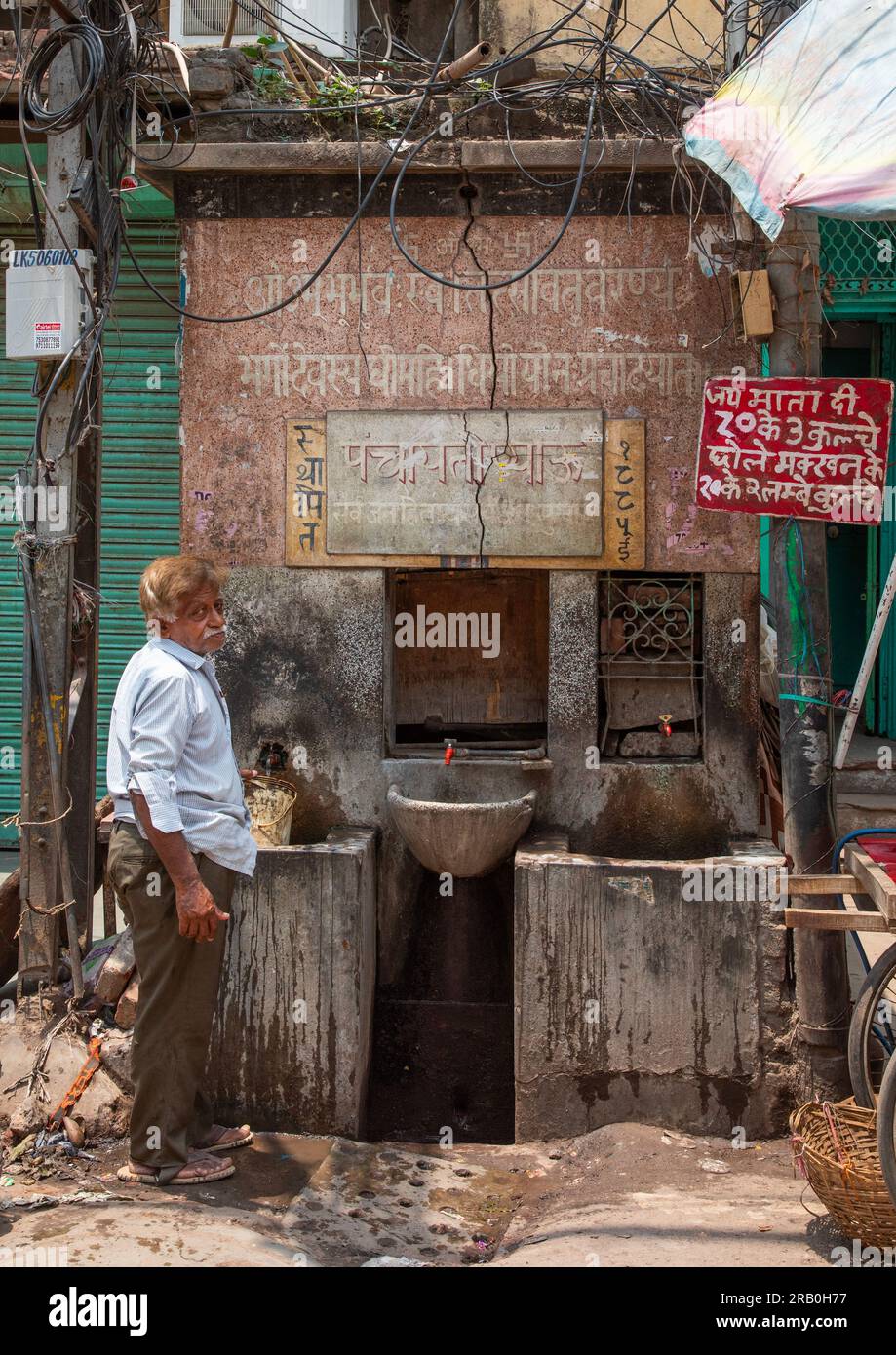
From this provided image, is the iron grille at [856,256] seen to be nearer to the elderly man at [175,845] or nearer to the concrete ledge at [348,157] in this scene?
the concrete ledge at [348,157]

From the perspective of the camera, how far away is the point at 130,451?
7.30 meters

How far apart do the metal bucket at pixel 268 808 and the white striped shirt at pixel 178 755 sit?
2.44ft

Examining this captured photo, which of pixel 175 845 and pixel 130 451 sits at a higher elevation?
pixel 130 451

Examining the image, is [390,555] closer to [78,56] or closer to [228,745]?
[228,745]

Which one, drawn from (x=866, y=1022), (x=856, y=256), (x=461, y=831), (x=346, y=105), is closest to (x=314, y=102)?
(x=346, y=105)

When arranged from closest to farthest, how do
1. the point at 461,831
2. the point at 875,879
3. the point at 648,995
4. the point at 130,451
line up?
1. the point at 875,879
2. the point at 648,995
3. the point at 461,831
4. the point at 130,451

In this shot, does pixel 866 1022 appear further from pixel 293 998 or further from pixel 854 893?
pixel 293 998

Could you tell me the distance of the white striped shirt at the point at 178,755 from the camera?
3.84 metres

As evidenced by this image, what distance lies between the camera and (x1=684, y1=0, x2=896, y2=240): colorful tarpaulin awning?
140 inches

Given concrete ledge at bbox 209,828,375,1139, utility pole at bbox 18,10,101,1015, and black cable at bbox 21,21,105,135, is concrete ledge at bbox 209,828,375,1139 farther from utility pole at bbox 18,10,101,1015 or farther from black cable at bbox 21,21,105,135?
black cable at bbox 21,21,105,135

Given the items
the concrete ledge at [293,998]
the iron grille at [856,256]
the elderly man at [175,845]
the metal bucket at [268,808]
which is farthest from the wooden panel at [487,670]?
the iron grille at [856,256]

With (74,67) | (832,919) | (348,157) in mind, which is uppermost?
(74,67)

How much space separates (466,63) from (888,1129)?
161 inches

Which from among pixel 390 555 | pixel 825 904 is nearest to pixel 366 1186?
pixel 825 904
